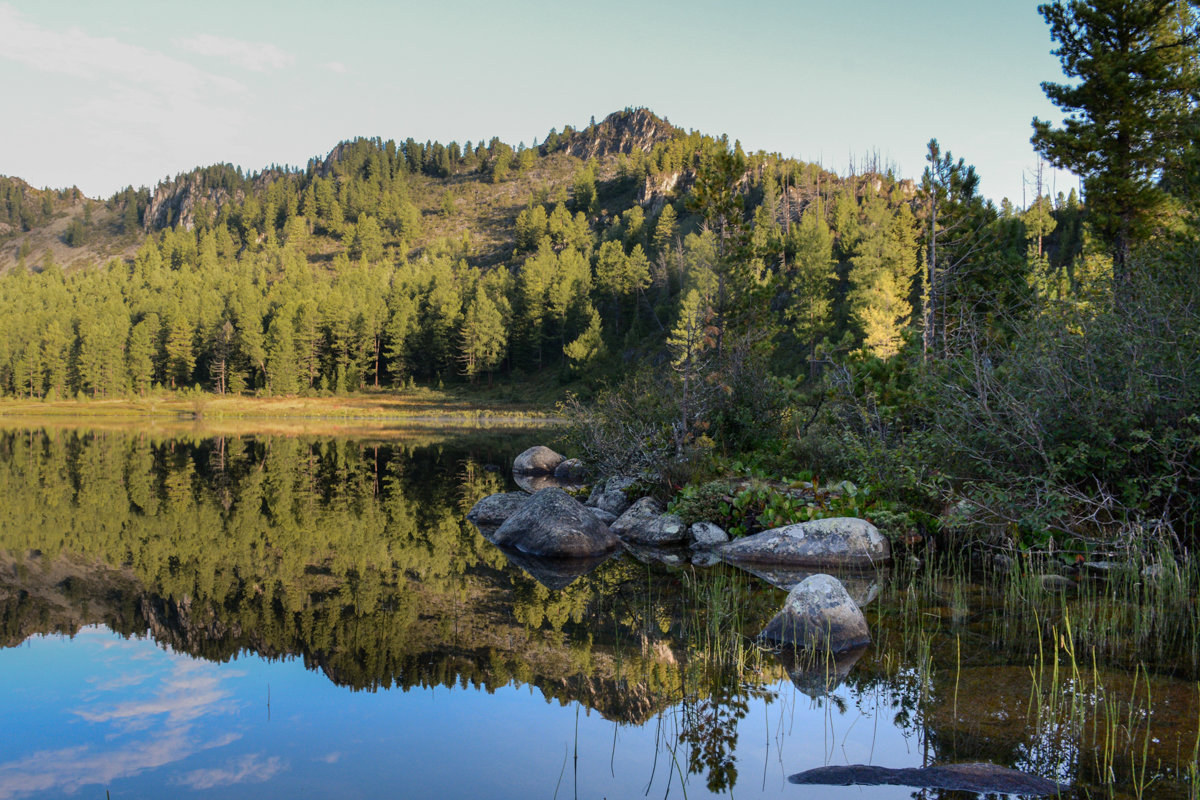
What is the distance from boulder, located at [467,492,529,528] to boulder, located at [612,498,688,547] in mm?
2423

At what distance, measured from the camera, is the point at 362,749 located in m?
5.36

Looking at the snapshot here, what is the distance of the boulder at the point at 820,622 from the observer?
24.4 feet

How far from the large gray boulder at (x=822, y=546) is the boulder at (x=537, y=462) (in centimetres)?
1515

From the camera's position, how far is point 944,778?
4.54 m

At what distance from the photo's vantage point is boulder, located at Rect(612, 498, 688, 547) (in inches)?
553

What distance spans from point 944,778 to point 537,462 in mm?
23249

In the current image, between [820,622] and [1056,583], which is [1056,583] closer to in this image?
[1056,583]

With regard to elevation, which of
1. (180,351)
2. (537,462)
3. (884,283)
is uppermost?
(884,283)

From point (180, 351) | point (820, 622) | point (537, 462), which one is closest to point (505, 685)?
point (820, 622)

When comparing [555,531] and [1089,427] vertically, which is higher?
[1089,427]

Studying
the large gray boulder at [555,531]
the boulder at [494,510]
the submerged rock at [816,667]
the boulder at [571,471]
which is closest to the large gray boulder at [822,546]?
the large gray boulder at [555,531]

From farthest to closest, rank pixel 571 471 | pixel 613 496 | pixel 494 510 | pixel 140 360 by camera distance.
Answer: pixel 140 360 → pixel 571 471 → pixel 613 496 → pixel 494 510

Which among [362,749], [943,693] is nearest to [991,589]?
[943,693]

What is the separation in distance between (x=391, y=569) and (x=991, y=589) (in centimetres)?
878
